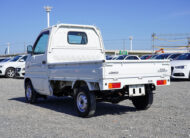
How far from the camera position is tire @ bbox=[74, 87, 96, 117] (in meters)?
6.23

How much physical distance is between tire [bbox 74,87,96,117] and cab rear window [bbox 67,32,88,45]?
2164 millimetres

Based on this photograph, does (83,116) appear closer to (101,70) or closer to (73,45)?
(101,70)

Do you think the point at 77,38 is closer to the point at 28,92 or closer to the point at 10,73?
the point at 28,92

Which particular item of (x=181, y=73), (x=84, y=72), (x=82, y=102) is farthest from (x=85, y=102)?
(x=181, y=73)

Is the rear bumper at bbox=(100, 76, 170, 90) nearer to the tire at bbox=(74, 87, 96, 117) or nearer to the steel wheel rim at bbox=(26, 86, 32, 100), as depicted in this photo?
the tire at bbox=(74, 87, 96, 117)

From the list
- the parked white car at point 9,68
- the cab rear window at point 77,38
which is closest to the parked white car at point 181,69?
the cab rear window at point 77,38

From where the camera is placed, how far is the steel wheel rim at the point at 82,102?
253 inches

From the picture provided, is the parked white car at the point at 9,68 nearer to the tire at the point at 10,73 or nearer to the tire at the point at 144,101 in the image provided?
the tire at the point at 10,73

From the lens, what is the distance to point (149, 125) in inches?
221

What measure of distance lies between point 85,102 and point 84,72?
0.66 m

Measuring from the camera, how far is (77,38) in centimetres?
845

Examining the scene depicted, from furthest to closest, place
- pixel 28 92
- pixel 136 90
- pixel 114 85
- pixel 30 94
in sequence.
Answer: pixel 28 92 < pixel 30 94 < pixel 136 90 < pixel 114 85

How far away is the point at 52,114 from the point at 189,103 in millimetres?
3778

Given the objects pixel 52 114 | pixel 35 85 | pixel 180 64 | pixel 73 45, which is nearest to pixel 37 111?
pixel 52 114
